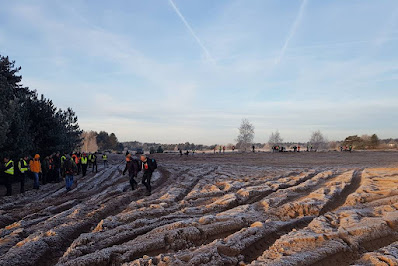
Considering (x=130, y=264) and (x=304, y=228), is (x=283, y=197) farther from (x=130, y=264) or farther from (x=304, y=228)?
(x=130, y=264)

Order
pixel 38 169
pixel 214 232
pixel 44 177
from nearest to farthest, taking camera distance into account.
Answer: pixel 214 232, pixel 38 169, pixel 44 177

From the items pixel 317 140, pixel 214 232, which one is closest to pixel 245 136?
pixel 317 140

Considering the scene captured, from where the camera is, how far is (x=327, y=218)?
614 cm

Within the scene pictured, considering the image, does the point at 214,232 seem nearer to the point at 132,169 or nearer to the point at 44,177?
the point at 132,169

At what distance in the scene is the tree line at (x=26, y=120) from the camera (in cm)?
1511

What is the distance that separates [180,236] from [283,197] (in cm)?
414

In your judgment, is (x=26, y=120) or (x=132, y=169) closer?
(x=132, y=169)

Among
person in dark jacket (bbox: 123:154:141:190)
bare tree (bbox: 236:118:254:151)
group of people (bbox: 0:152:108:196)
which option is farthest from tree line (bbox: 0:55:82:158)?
bare tree (bbox: 236:118:254:151)

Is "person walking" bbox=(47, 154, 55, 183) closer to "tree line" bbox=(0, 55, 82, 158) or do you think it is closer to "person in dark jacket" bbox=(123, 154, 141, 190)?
"tree line" bbox=(0, 55, 82, 158)

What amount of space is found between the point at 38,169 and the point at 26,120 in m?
6.11

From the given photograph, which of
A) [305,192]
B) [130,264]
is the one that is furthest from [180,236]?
[305,192]

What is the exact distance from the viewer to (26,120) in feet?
59.2

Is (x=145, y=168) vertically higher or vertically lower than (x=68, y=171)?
higher

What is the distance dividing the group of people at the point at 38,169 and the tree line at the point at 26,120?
0.83 m
